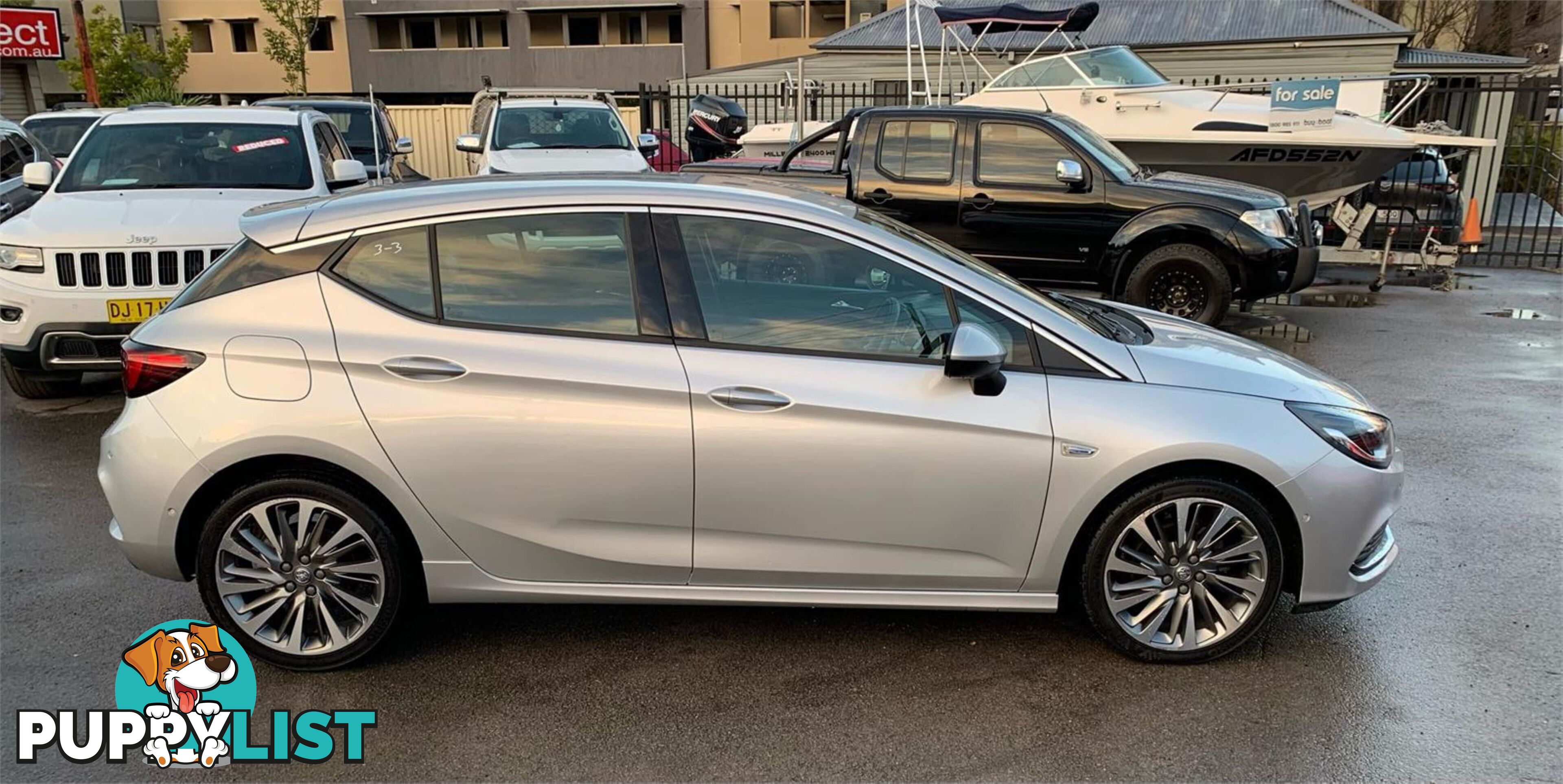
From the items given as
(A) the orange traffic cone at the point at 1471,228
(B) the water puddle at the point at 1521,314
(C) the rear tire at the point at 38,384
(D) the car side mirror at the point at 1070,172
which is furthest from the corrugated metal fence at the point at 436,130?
(B) the water puddle at the point at 1521,314

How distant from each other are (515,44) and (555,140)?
2747 centimetres

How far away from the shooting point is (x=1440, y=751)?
319 centimetres

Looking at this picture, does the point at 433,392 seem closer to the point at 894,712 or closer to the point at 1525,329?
the point at 894,712

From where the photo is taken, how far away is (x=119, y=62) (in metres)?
28.1

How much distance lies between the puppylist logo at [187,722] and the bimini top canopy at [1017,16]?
38.7 ft

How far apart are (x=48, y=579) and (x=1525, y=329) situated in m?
11.2

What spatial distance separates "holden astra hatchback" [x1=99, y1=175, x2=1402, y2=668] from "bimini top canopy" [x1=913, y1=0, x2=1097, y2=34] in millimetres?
10744

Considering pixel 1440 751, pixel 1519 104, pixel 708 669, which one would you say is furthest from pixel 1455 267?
pixel 708 669

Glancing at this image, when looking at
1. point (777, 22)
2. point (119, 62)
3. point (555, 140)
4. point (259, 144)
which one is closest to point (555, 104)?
point (555, 140)

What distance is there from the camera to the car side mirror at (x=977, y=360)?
329cm

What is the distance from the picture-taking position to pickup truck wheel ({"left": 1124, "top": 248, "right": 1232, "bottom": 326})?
853cm

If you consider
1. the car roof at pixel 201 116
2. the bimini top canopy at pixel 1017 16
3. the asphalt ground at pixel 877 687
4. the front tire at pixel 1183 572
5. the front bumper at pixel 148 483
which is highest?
the bimini top canopy at pixel 1017 16

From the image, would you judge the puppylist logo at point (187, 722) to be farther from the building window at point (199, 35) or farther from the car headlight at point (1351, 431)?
the building window at point (199, 35)

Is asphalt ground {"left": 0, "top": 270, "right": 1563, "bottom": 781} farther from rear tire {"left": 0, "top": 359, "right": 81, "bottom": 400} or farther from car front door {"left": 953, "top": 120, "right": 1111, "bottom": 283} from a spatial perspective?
car front door {"left": 953, "top": 120, "right": 1111, "bottom": 283}
